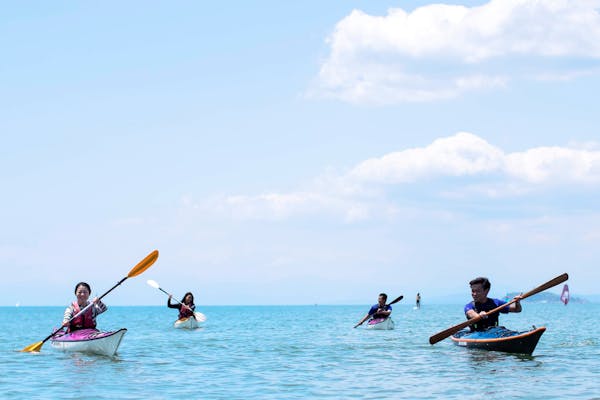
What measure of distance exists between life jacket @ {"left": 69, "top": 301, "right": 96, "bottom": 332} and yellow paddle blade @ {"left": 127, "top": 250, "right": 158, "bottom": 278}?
1.58 metres

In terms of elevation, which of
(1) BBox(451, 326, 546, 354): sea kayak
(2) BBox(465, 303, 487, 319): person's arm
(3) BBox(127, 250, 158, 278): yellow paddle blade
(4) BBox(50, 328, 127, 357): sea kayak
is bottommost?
(1) BBox(451, 326, 546, 354): sea kayak

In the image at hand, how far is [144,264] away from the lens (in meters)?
21.8

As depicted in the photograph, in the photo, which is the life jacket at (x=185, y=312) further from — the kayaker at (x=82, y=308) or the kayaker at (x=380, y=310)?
the kayaker at (x=82, y=308)

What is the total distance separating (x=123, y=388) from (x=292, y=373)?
13.6 feet

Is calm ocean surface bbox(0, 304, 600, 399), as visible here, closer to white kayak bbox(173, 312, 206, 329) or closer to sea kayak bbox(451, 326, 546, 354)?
sea kayak bbox(451, 326, 546, 354)

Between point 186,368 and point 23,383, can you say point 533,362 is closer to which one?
point 186,368

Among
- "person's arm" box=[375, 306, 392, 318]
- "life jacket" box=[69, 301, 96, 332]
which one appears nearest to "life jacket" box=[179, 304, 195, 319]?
"person's arm" box=[375, 306, 392, 318]

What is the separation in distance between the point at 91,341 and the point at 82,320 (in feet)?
3.26

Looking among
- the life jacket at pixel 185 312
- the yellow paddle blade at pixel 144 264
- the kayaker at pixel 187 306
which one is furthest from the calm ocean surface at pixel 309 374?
the life jacket at pixel 185 312

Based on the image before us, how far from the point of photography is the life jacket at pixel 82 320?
2041cm

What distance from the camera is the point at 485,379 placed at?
50.3 feet

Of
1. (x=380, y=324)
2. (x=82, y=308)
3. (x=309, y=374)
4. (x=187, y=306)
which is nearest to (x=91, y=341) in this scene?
(x=82, y=308)

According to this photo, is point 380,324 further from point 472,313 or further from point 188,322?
point 472,313

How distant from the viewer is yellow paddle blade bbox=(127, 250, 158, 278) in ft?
70.9
